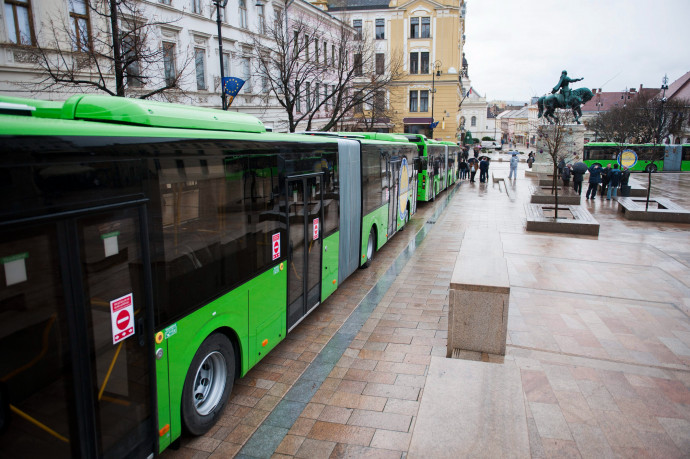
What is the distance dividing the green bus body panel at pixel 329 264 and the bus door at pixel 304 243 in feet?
0.74

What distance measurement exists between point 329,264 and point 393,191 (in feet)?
18.3

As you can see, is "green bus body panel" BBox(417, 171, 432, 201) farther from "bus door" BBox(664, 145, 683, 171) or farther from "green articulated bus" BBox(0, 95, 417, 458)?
"bus door" BBox(664, 145, 683, 171)

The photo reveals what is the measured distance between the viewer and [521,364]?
580 cm

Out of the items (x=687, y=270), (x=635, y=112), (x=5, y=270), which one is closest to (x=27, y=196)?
Answer: (x=5, y=270)

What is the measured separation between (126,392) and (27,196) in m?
1.60

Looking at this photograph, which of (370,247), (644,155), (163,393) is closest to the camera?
(163,393)

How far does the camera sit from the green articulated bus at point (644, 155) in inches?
1503

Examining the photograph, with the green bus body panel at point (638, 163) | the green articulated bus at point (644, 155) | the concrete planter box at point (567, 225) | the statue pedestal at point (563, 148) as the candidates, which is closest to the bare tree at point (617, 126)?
the green bus body panel at point (638, 163)

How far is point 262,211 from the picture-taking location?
17.9 feet

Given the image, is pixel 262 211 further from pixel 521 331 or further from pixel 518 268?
pixel 518 268

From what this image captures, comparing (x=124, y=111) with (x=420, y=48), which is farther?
(x=420, y=48)

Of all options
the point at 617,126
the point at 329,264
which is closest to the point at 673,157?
the point at 617,126

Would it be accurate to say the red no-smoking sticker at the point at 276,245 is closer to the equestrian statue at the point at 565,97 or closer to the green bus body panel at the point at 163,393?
the green bus body panel at the point at 163,393

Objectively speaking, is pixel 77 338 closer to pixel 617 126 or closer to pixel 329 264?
pixel 329 264
